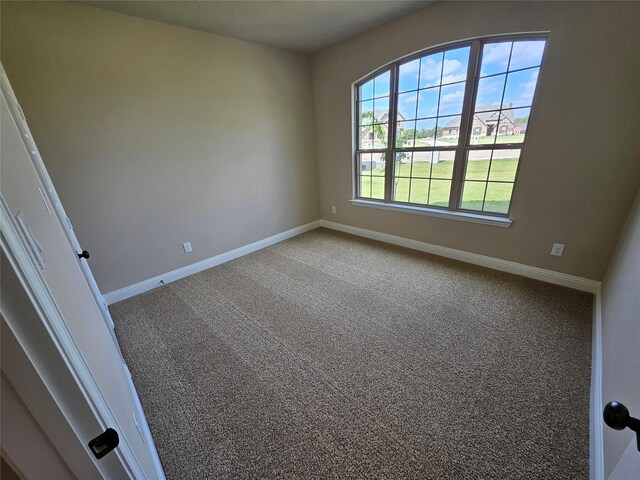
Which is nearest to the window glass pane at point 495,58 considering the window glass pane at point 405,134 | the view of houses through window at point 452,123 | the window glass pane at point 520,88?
the view of houses through window at point 452,123

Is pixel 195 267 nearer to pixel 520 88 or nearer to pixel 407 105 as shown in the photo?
pixel 407 105

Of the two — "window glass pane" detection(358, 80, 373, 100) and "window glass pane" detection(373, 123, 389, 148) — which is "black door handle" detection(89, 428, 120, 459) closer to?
"window glass pane" detection(373, 123, 389, 148)

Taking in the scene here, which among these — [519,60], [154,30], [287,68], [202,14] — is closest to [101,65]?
[154,30]

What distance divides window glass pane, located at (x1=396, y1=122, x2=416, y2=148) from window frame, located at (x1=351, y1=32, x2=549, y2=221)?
0.04 m

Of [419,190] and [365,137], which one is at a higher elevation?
[365,137]

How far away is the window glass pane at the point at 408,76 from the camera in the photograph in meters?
2.85

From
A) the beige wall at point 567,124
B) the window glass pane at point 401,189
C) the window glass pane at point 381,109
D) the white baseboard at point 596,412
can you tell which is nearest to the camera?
the white baseboard at point 596,412

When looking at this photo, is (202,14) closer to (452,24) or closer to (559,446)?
(452,24)

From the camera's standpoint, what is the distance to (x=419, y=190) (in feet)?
10.5

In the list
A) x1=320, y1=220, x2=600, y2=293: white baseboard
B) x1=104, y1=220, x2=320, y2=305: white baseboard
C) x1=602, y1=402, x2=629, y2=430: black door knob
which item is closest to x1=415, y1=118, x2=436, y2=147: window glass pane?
x1=320, y1=220, x2=600, y2=293: white baseboard

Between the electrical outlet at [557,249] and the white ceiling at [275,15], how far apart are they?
2532 millimetres

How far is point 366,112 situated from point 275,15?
149cm

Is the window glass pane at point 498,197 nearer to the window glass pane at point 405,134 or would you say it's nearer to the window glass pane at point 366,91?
the window glass pane at point 405,134

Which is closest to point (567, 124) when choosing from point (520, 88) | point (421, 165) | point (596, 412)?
point (520, 88)
